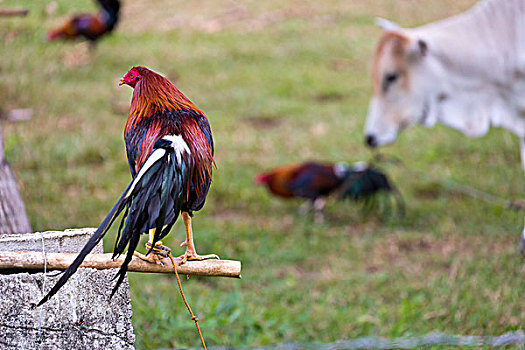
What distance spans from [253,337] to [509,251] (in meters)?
1.87

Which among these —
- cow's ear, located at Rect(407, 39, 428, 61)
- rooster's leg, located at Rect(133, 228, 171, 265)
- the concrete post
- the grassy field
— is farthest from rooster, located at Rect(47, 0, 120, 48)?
rooster's leg, located at Rect(133, 228, 171, 265)

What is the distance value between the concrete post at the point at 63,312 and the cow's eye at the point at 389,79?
10.5ft

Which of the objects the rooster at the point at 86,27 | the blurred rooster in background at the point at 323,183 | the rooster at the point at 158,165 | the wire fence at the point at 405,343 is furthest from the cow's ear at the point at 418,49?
the rooster at the point at 86,27

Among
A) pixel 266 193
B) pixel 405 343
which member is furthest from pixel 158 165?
pixel 266 193

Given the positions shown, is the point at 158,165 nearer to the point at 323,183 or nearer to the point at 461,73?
the point at 461,73

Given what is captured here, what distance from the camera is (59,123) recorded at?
633cm

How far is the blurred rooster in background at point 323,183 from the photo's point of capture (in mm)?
4824

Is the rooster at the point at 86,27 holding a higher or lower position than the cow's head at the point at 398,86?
lower

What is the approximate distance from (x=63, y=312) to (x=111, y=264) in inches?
8.0

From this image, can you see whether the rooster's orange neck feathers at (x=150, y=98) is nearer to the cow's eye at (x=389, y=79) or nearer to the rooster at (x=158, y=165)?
the rooster at (x=158, y=165)

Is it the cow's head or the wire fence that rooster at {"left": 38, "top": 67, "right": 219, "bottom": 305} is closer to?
the wire fence

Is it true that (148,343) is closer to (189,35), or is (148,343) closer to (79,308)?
(79,308)

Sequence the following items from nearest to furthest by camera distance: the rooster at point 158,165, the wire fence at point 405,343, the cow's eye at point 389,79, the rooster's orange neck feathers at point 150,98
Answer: the rooster at point 158,165, the rooster's orange neck feathers at point 150,98, the wire fence at point 405,343, the cow's eye at point 389,79

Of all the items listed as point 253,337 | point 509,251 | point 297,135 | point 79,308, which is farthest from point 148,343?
point 297,135
